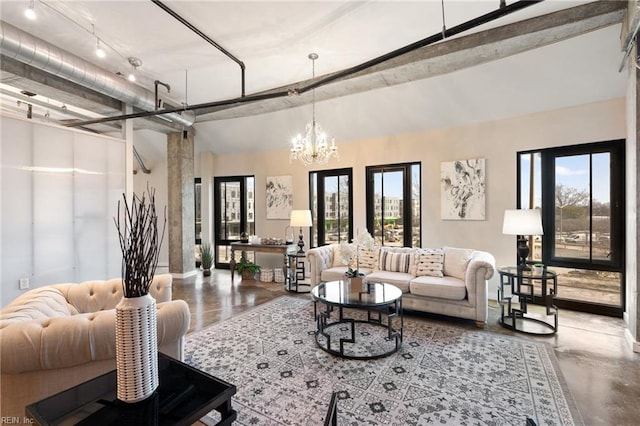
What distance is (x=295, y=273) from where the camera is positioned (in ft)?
19.4

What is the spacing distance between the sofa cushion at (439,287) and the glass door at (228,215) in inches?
185

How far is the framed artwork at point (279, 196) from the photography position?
6.86 m

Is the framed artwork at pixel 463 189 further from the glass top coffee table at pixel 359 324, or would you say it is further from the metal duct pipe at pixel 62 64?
the metal duct pipe at pixel 62 64

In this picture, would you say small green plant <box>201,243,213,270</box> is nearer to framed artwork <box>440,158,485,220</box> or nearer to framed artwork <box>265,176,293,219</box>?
framed artwork <box>265,176,293,219</box>

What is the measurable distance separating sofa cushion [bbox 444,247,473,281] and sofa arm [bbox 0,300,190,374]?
12.2 feet

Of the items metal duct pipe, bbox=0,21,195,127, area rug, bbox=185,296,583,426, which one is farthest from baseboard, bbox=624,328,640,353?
metal duct pipe, bbox=0,21,195,127

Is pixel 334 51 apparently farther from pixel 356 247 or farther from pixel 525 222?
pixel 525 222

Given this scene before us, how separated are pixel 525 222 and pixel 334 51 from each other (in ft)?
10.5

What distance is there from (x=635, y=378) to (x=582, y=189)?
8.70ft

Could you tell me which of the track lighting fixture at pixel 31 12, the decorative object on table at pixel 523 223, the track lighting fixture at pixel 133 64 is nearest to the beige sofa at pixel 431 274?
the decorative object on table at pixel 523 223

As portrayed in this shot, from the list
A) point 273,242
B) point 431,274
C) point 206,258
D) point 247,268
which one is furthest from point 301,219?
point 206,258

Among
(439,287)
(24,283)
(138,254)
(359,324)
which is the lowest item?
(359,324)

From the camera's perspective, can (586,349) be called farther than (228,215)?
No

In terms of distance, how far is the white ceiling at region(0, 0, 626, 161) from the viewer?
2.95 metres
